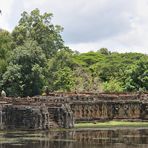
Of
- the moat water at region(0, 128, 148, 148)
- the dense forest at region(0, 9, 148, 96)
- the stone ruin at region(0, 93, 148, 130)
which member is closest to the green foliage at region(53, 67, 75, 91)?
the dense forest at region(0, 9, 148, 96)

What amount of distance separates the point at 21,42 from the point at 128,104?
30.5 meters

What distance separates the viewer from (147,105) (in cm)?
7719

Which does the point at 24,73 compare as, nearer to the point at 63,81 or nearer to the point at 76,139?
the point at 63,81

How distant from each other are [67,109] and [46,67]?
27899mm

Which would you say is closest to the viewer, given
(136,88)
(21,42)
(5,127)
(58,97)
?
(5,127)

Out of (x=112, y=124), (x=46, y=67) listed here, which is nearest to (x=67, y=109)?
(x=112, y=124)

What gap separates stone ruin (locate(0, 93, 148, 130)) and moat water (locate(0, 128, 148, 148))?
3755mm

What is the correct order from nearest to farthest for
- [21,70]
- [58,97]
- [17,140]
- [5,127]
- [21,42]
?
1. [17,140]
2. [5,127]
3. [58,97]
4. [21,70]
5. [21,42]

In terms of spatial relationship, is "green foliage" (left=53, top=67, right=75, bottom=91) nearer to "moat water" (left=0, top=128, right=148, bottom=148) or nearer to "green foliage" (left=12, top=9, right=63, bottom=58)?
"green foliage" (left=12, top=9, right=63, bottom=58)

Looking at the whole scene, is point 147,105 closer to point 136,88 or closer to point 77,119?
point 77,119

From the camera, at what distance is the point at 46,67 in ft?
306

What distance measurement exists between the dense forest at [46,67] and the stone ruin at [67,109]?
21.6ft

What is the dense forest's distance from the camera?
80.4 metres

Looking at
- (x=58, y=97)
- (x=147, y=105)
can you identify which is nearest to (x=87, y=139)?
(x=58, y=97)
